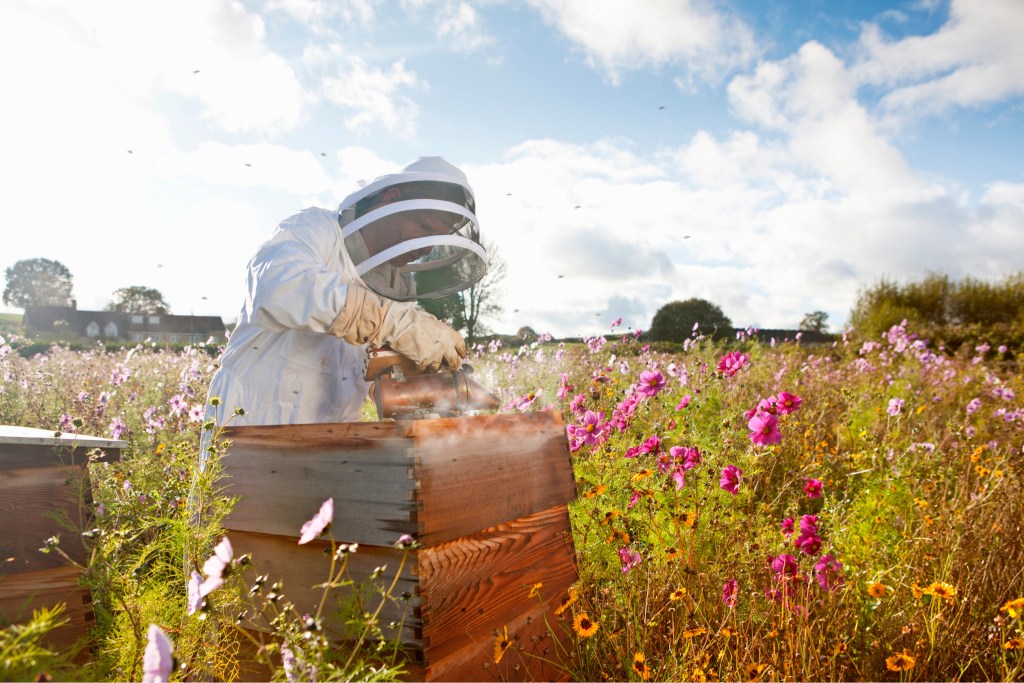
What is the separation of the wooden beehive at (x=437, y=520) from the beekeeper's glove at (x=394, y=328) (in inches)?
19.5

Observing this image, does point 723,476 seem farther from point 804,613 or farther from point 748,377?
point 748,377

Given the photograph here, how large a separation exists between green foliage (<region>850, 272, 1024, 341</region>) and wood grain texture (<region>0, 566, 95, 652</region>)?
24912mm

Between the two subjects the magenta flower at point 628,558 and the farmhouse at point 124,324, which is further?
the farmhouse at point 124,324

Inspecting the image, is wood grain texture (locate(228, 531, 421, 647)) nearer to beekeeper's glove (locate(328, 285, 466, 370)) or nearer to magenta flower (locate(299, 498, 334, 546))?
magenta flower (locate(299, 498, 334, 546))

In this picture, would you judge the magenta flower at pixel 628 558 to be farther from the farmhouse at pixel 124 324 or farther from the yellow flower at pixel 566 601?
the farmhouse at pixel 124 324

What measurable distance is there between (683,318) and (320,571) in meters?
26.4

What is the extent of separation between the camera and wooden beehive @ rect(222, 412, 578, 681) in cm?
175

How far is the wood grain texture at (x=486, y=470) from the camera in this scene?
69.7 inches

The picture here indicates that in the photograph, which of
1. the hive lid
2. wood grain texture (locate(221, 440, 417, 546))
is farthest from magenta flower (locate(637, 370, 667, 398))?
the hive lid

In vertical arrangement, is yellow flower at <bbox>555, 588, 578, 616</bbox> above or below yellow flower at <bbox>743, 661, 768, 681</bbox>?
above

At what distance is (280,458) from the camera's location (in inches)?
81.1

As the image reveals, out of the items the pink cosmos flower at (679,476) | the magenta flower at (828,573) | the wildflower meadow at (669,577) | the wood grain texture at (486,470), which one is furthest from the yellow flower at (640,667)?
the magenta flower at (828,573)

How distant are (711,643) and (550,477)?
1010mm

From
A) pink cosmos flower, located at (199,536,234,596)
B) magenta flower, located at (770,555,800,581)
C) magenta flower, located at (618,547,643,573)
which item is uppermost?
pink cosmos flower, located at (199,536,234,596)
